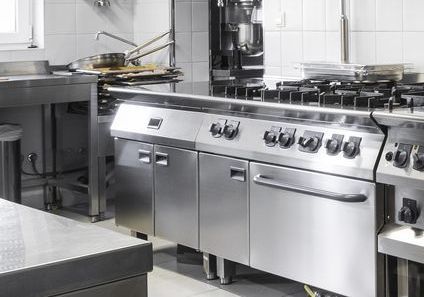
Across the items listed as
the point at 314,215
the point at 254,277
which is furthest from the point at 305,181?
the point at 254,277

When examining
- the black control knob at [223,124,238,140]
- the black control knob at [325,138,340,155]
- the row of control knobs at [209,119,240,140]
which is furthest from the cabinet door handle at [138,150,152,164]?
the black control knob at [325,138,340,155]

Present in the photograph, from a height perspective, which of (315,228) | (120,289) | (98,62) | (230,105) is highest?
(98,62)

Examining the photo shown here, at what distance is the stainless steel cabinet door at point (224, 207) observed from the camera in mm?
3822

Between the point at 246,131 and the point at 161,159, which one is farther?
the point at 161,159

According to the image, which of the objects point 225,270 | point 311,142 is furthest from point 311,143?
point 225,270

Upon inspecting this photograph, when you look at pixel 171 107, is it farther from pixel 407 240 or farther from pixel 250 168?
pixel 407 240

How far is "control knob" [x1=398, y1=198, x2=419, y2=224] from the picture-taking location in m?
3.04

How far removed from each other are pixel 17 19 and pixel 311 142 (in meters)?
3.26

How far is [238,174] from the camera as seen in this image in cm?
384

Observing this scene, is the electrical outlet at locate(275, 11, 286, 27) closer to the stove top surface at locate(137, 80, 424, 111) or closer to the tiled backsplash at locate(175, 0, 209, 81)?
the stove top surface at locate(137, 80, 424, 111)

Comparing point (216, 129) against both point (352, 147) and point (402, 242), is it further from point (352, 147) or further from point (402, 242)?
point (402, 242)

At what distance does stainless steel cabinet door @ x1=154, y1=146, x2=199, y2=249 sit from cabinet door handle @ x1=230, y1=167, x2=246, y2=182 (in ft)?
0.94

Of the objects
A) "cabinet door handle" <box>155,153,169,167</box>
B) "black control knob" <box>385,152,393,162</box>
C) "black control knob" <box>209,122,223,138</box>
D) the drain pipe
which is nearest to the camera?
"black control knob" <box>385,152,393,162</box>

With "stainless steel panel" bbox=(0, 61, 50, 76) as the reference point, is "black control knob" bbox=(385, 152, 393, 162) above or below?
below
